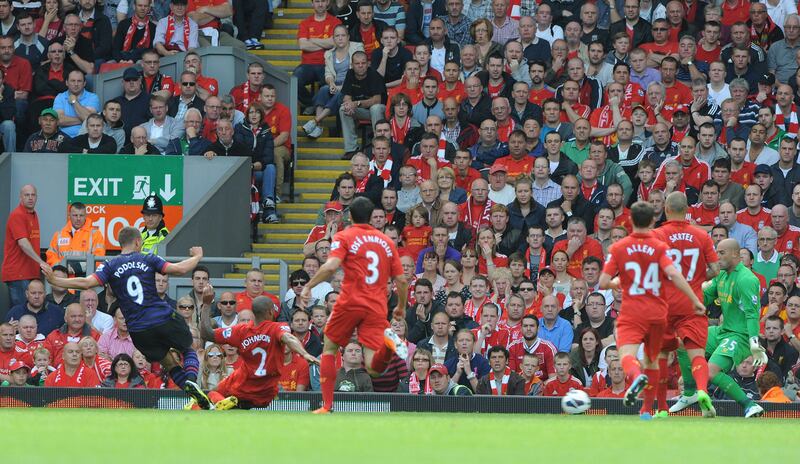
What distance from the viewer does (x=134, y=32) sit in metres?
22.8

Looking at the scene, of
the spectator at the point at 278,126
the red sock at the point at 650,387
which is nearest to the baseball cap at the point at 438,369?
the red sock at the point at 650,387

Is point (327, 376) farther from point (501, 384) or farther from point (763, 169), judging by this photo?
point (763, 169)

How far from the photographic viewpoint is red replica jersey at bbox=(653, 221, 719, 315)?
42.4 ft

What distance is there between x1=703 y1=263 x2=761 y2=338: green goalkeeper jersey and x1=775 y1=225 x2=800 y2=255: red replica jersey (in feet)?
14.6

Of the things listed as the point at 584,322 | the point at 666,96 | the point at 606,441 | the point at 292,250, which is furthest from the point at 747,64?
the point at 606,441

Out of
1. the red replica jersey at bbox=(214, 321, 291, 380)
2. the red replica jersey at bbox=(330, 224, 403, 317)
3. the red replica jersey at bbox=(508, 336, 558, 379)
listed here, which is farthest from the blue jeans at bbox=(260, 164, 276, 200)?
the red replica jersey at bbox=(330, 224, 403, 317)

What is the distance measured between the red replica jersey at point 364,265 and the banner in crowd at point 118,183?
25.3ft

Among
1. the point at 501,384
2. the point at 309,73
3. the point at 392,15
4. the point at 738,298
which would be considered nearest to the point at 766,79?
the point at 392,15

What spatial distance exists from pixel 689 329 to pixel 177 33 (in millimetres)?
11777

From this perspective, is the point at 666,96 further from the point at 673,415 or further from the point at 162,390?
the point at 162,390

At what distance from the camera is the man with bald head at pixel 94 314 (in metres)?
18.3

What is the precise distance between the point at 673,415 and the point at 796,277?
405 cm

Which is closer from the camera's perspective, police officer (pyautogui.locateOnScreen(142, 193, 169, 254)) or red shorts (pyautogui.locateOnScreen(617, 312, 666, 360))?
red shorts (pyautogui.locateOnScreen(617, 312, 666, 360))

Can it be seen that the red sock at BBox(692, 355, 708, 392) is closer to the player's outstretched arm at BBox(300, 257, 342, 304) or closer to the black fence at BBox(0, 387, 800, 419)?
the black fence at BBox(0, 387, 800, 419)
